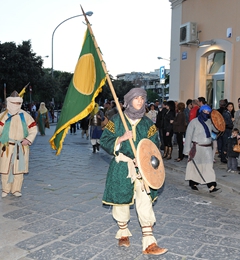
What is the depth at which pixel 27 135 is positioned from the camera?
6871mm

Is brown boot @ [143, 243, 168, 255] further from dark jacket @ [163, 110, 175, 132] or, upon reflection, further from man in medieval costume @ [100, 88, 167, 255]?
dark jacket @ [163, 110, 175, 132]

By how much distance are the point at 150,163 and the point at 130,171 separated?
0.28 m

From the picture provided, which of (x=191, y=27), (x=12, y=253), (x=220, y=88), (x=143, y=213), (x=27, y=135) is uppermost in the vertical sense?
(x=191, y=27)

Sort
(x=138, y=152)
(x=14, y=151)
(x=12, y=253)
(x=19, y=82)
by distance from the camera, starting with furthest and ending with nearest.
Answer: (x=19, y=82) → (x=14, y=151) → (x=12, y=253) → (x=138, y=152)

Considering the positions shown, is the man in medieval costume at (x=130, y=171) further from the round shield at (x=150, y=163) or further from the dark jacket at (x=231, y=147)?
the dark jacket at (x=231, y=147)

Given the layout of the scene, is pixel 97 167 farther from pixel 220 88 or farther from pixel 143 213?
pixel 220 88

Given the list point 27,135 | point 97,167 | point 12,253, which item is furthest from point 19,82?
point 12,253

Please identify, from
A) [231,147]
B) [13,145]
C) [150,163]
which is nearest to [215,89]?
[231,147]

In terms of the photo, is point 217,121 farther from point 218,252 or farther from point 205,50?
point 205,50

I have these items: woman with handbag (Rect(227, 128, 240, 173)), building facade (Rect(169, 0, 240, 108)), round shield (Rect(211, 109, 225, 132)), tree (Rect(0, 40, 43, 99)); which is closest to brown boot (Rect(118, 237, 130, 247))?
round shield (Rect(211, 109, 225, 132))

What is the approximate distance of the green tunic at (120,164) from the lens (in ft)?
13.8

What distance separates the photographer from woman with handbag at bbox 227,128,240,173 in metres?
8.99

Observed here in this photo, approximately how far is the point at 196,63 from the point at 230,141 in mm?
6895

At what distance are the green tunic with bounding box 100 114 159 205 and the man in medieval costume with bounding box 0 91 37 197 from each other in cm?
291
